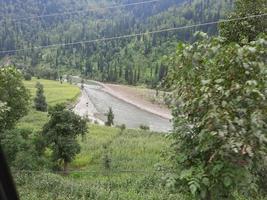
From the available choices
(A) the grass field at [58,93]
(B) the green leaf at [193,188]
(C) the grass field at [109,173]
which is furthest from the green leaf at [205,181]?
(A) the grass field at [58,93]

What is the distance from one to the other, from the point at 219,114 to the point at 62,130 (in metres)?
22.0

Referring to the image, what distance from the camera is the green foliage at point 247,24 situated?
12.0 meters

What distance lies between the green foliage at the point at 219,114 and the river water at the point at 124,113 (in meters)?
Answer: 55.2

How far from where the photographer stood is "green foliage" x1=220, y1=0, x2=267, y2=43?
12000 millimetres

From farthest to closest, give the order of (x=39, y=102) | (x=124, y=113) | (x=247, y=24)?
1. (x=124, y=113)
2. (x=39, y=102)
3. (x=247, y=24)

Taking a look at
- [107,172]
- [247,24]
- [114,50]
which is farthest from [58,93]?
[247,24]

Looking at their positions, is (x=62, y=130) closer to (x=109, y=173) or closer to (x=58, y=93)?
(x=109, y=173)

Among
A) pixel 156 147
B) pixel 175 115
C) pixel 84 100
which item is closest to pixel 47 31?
pixel 84 100

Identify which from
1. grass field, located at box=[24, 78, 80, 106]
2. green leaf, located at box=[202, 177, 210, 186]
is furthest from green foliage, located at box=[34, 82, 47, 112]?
green leaf, located at box=[202, 177, 210, 186]

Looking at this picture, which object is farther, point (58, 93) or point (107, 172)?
point (58, 93)

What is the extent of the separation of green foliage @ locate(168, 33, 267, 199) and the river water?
5518cm

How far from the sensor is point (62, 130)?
87.1ft

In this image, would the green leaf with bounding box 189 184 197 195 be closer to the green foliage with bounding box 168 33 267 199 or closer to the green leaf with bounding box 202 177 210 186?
the green foliage with bounding box 168 33 267 199

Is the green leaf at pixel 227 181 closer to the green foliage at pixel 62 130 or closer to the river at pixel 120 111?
the green foliage at pixel 62 130
